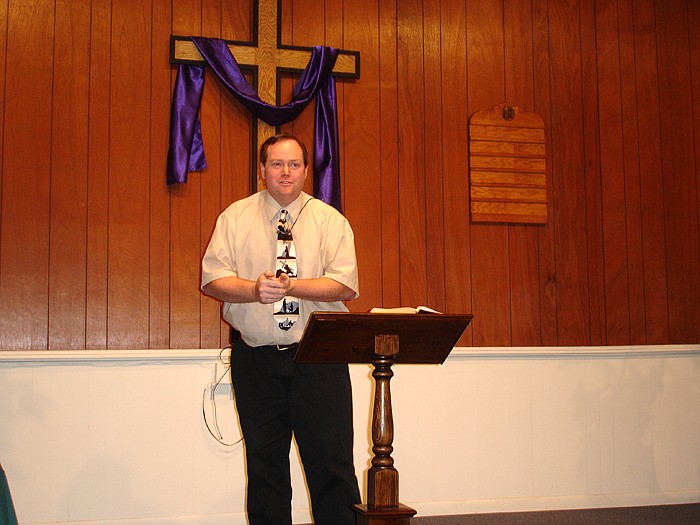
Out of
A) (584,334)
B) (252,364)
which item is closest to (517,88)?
(584,334)

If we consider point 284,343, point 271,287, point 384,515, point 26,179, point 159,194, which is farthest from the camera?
point 159,194

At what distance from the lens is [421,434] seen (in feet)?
11.6

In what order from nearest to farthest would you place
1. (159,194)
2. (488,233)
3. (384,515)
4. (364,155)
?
1. (384,515)
2. (159,194)
3. (364,155)
4. (488,233)

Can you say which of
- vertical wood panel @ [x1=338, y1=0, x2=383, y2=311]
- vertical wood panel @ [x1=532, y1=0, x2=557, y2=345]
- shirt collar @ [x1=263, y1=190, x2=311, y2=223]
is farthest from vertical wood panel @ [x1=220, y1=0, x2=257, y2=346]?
vertical wood panel @ [x1=532, y1=0, x2=557, y2=345]

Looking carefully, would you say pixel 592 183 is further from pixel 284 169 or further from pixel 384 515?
pixel 384 515

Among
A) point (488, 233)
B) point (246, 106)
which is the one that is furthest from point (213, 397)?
point (488, 233)

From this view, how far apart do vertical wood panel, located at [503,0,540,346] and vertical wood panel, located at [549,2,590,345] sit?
0.12 m

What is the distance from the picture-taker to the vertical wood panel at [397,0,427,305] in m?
3.70

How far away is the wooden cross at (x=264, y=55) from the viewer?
137 inches

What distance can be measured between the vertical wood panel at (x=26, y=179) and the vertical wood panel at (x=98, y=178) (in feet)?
0.59

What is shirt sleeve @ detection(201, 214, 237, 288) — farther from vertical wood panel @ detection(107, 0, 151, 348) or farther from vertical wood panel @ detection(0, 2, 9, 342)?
vertical wood panel @ detection(0, 2, 9, 342)

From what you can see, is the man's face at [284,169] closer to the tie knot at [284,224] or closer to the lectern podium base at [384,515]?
the tie knot at [284,224]

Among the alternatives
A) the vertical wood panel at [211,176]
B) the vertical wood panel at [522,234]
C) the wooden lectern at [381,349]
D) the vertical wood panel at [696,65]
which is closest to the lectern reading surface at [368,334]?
the wooden lectern at [381,349]

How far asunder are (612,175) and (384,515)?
2565 mm
